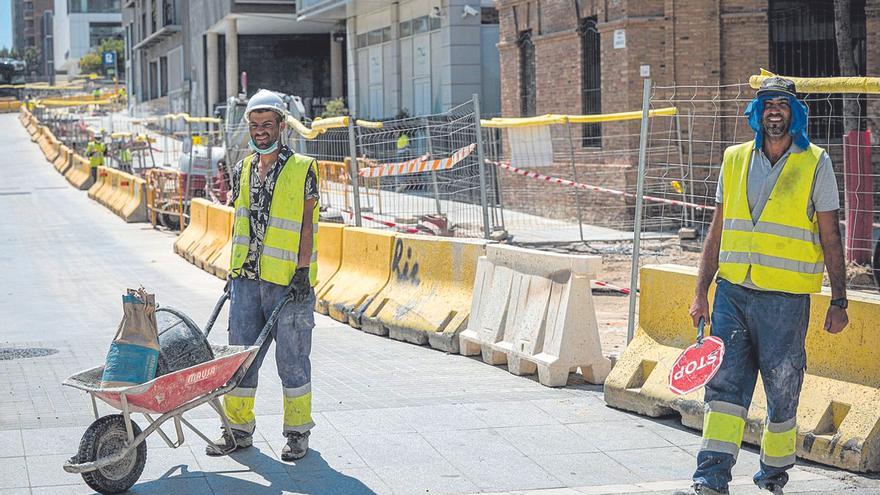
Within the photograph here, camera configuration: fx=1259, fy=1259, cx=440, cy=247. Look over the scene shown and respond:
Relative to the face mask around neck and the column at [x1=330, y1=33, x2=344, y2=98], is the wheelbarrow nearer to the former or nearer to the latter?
the face mask around neck

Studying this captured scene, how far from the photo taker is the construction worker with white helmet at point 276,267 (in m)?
7.16

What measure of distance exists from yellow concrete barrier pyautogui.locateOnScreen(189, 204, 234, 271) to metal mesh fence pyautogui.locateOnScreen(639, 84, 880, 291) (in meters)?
5.88

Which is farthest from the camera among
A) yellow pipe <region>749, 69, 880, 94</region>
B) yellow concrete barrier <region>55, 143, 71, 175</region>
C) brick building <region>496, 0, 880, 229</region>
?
yellow concrete barrier <region>55, 143, 71, 175</region>

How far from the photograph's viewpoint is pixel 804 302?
5961 mm

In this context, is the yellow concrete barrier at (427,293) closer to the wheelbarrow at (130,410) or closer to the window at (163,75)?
the wheelbarrow at (130,410)

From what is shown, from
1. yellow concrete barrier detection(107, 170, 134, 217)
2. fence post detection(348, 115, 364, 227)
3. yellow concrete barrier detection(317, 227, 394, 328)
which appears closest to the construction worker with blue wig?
yellow concrete barrier detection(317, 227, 394, 328)

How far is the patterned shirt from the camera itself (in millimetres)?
7258

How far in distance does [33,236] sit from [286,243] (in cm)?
1902

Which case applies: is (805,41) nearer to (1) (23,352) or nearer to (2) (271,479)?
(1) (23,352)

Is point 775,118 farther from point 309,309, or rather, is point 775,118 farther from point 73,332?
point 73,332

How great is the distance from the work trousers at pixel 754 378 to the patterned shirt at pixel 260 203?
8.27 feet

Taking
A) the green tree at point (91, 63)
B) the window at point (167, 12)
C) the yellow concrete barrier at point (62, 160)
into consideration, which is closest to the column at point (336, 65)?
the yellow concrete barrier at point (62, 160)

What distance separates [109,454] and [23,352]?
4.88m

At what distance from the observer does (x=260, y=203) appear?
7297 mm
